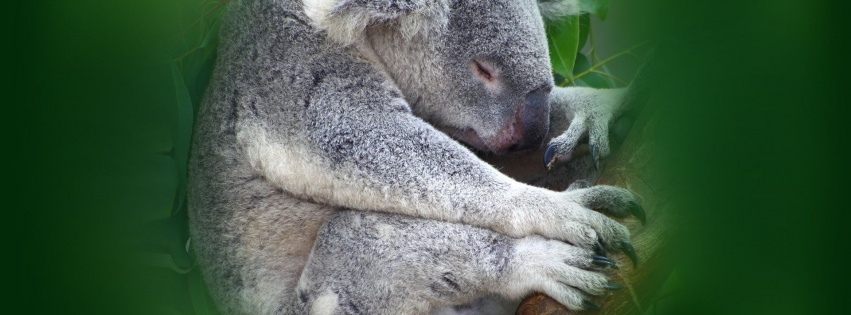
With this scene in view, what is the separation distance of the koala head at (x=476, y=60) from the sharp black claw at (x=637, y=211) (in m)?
0.52

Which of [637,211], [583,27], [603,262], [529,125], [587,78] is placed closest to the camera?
[637,211]

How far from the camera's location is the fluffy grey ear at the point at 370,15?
1.72 meters

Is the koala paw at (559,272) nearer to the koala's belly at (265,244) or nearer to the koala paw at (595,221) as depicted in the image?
the koala paw at (595,221)

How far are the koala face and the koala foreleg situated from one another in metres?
0.35

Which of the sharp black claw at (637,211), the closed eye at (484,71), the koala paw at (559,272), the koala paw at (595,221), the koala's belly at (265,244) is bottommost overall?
the koala's belly at (265,244)

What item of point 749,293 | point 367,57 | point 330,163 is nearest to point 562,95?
point 367,57

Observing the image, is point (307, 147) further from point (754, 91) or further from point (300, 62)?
point (754, 91)

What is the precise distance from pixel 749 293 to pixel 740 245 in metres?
0.04

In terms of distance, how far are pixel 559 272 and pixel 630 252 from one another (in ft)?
0.66

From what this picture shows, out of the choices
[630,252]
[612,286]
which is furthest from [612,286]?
[630,252]

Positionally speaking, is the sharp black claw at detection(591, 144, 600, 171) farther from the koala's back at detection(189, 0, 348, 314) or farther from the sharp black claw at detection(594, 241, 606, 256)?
the koala's back at detection(189, 0, 348, 314)

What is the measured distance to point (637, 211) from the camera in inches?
50.3

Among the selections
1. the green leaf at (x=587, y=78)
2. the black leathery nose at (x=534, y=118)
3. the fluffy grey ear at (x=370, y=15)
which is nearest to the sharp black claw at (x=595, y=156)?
Result: the black leathery nose at (x=534, y=118)

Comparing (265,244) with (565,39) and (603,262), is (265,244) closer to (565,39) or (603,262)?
(603,262)
